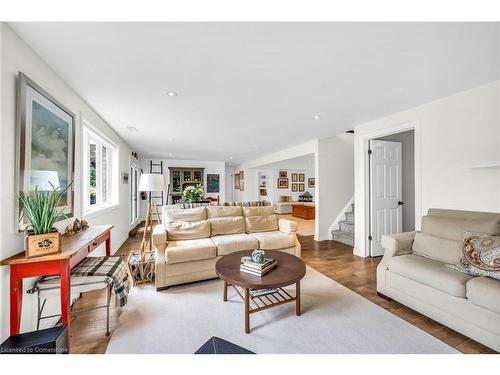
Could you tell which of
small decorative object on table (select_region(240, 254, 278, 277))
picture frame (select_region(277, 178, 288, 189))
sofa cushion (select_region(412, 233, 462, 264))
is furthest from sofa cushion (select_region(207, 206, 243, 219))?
picture frame (select_region(277, 178, 288, 189))

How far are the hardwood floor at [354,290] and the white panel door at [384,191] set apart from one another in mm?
532

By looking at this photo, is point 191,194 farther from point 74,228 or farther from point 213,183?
point 213,183

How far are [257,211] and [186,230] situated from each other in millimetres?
1215

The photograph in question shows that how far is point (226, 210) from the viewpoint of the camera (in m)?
3.49

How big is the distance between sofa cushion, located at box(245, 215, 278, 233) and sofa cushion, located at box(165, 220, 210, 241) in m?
0.69

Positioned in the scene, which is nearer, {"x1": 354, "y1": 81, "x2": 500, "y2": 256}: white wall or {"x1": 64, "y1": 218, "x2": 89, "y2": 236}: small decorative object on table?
{"x1": 64, "y1": 218, "x2": 89, "y2": 236}: small decorative object on table

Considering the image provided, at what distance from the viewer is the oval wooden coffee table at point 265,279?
1.78 m

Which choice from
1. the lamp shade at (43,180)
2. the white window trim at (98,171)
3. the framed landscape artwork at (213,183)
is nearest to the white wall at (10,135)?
the lamp shade at (43,180)

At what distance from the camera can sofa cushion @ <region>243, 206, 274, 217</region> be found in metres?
3.62

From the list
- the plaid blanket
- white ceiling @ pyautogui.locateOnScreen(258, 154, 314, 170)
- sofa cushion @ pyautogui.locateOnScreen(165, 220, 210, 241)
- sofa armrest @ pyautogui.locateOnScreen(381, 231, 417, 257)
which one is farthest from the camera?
white ceiling @ pyautogui.locateOnScreen(258, 154, 314, 170)

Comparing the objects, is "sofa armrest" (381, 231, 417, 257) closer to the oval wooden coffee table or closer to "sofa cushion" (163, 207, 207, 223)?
the oval wooden coffee table

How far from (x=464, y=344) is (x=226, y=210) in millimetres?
2847
